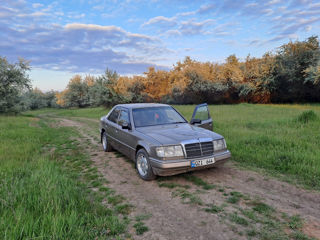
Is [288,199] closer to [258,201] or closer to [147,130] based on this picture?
[258,201]

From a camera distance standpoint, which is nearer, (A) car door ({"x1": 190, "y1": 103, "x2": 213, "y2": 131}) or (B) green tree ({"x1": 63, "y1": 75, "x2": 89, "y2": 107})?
(A) car door ({"x1": 190, "y1": 103, "x2": 213, "y2": 131})

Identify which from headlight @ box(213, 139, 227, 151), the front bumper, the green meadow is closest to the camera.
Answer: the green meadow

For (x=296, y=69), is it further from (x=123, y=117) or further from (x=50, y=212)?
(x=50, y=212)

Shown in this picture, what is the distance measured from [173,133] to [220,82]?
102ft

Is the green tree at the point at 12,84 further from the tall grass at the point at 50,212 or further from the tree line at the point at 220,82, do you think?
the tall grass at the point at 50,212

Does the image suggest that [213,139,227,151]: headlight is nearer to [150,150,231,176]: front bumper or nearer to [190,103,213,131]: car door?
[150,150,231,176]: front bumper

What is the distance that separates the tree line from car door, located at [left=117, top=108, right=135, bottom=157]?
21.4 m

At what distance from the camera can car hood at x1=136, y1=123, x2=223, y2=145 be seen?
4547 millimetres

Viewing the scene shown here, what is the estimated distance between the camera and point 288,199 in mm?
3785

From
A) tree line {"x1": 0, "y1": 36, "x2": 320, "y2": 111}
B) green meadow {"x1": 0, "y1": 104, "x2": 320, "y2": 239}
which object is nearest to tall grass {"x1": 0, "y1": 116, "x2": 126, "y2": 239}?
green meadow {"x1": 0, "y1": 104, "x2": 320, "y2": 239}

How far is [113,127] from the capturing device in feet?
22.1

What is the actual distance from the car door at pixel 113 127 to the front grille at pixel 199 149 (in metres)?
2.76

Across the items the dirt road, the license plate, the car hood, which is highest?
the car hood

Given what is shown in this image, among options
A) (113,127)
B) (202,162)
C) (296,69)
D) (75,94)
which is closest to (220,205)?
(202,162)
